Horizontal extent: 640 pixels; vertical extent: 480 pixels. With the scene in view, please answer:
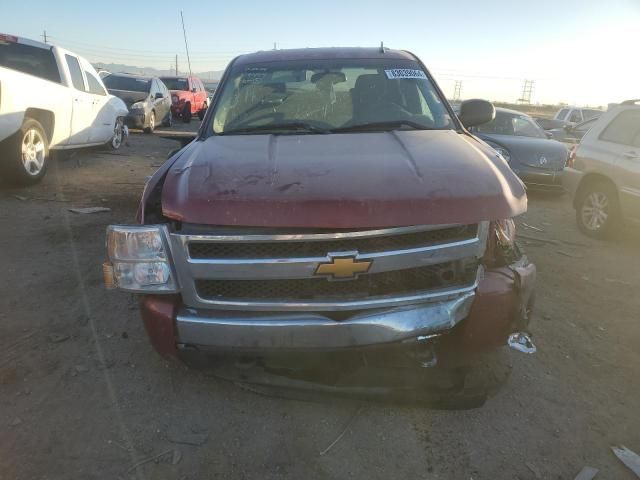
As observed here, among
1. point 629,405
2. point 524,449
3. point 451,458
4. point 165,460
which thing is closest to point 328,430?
point 451,458

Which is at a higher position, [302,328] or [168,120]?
[302,328]

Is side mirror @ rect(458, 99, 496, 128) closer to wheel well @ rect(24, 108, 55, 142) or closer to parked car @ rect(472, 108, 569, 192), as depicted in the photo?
parked car @ rect(472, 108, 569, 192)

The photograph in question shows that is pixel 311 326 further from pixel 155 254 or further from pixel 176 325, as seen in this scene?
pixel 155 254

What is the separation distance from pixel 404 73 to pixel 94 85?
7437 mm

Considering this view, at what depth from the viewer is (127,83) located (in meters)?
15.1

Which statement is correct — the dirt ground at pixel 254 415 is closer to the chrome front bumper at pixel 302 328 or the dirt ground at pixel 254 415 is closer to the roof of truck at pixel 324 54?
the chrome front bumper at pixel 302 328

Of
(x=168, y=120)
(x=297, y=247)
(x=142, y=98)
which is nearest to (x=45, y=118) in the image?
(x=297, y=247)

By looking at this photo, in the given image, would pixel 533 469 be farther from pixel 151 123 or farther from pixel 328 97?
pixel 151 123

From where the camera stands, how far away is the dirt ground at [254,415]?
2.14 m

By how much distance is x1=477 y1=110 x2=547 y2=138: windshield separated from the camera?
9.34 meters

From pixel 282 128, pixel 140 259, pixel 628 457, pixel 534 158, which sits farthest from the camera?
pixel 534 158

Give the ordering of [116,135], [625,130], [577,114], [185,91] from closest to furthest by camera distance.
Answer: [625,130] → [116,135] → [577,114] → [185,91]

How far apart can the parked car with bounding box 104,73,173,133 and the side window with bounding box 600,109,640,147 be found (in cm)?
1228

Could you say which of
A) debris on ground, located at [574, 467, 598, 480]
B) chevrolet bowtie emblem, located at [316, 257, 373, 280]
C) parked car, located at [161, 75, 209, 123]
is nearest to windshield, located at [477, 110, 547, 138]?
debris on ground, located at [574, 467, 598, 480]
